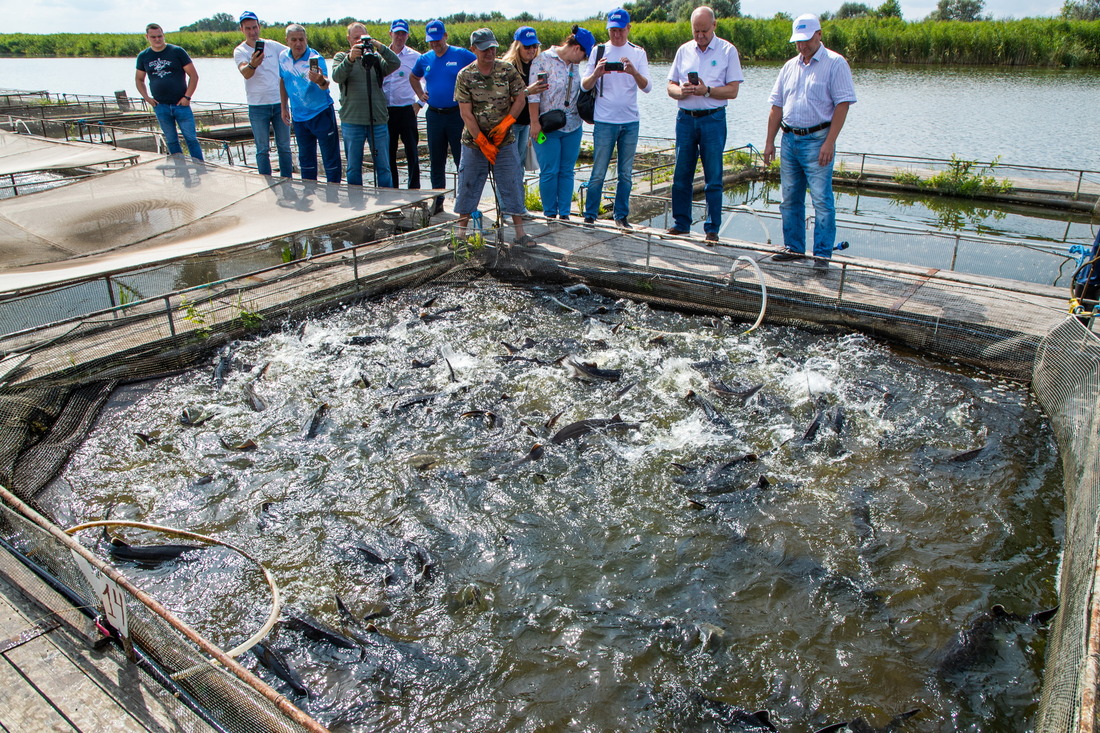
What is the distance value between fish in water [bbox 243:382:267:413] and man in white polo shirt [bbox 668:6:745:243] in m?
5.37

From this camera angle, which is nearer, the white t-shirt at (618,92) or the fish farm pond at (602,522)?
the fish farm pond at (602,522)

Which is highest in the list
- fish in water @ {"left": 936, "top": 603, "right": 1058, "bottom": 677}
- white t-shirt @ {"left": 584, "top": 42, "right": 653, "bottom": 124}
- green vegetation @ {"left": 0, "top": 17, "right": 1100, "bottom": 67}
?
green vegetation @ {"left": 0, "top": 17, "right": 1100, "bottom": 67}

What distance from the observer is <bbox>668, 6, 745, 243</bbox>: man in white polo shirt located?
29.2 feet

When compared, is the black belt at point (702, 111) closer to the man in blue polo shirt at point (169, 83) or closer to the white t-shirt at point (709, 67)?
the white t-shirt at point (709, 67)

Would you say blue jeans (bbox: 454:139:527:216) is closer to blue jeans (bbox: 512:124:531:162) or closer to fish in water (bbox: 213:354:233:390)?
blue jeans (bbox: 512:124:531:162)

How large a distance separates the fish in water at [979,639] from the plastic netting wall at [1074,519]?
6.9 inches

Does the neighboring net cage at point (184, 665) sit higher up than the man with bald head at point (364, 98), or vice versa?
the man with bald head at point (364, 98)

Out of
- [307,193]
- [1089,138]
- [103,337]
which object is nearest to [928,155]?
[1089,138]

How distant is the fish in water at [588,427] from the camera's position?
6.24 meters

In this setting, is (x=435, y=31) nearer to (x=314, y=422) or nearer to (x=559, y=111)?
(x=559, y=111)

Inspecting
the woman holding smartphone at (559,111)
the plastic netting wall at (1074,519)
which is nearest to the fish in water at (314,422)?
the woman holding smartphone at (559,111)

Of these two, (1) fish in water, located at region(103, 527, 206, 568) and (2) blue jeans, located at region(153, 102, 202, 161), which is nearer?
(1) fish in water, located at region(103, 527, 206, 568)

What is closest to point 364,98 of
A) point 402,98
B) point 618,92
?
point 402,98

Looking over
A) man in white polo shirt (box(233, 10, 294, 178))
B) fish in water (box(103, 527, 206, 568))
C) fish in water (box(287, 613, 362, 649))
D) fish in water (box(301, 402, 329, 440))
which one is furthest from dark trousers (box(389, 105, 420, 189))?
fish in water (box(287, 613, 362, 649))
